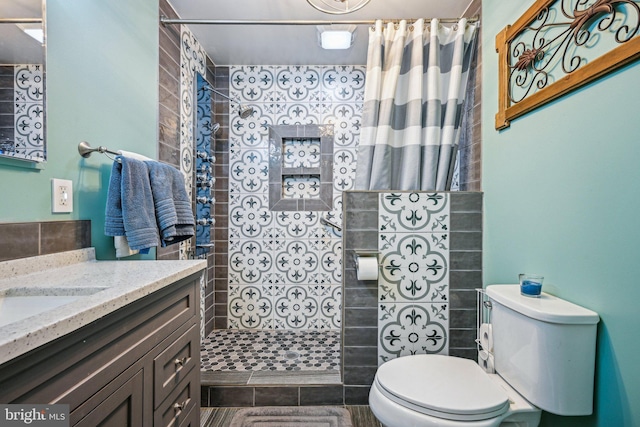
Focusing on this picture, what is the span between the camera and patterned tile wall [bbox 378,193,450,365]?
1.65 m

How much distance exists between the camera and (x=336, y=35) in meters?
1.90

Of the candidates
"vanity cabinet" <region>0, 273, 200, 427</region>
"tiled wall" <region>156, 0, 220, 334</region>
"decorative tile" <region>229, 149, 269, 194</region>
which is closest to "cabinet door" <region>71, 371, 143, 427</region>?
"vanity cabinet" <region>0, 273, 200, 427</region>

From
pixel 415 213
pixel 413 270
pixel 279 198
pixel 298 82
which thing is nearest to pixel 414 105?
pixel 415 213

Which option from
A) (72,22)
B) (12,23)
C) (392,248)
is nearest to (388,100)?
(392,248)

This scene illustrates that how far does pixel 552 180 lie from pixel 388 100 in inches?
37.8

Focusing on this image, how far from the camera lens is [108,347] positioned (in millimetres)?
689

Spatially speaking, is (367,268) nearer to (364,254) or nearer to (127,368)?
(364,254)

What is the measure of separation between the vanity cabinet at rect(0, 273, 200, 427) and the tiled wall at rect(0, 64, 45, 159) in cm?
65

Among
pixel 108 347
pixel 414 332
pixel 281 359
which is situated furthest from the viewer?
pixel 281 359

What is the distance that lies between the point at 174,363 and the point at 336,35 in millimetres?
1976

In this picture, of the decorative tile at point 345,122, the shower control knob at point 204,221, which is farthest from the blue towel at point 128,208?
the decorative tile at point 345,122

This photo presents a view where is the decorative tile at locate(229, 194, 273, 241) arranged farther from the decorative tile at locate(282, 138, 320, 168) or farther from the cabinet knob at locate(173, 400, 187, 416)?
the cabinet knob at locate(173, 400, 187, 416)

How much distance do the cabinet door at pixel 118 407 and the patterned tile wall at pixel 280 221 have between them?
1735 mm

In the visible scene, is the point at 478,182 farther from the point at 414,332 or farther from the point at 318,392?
the point at 318,392
